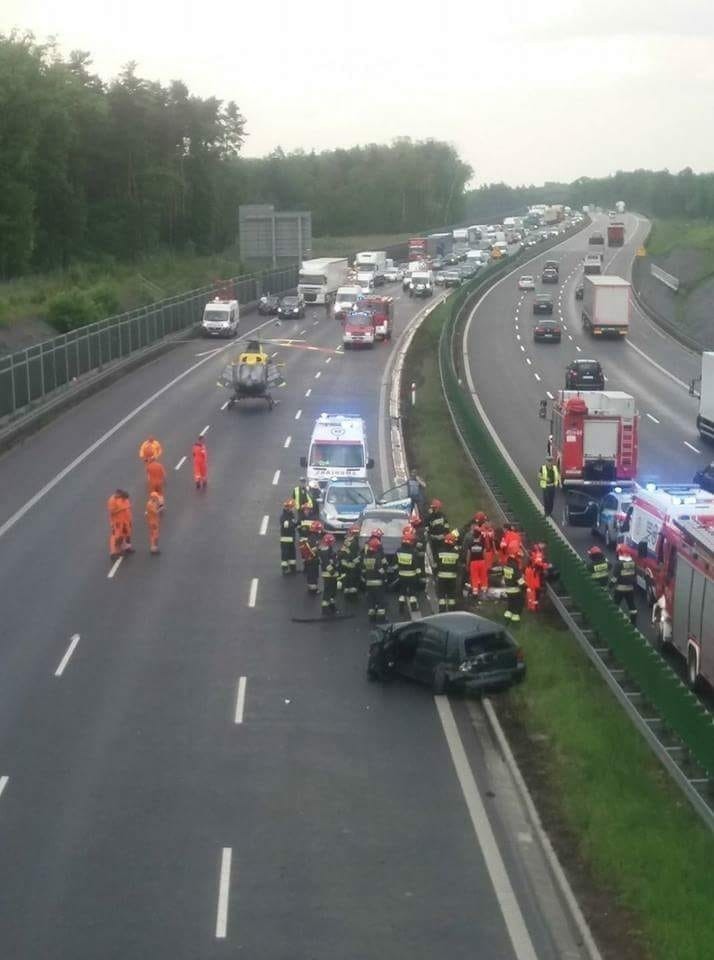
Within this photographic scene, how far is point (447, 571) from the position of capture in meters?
23.0

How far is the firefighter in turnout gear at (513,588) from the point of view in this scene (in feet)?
72.0

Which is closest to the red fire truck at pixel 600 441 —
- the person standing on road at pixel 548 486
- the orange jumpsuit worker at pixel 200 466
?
the person standing on road at pixel 548 486

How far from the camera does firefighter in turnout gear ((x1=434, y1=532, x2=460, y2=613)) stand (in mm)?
22906

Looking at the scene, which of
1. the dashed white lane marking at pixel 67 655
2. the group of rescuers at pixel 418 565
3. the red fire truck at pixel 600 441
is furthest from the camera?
the red fire truck at pixel 600 441

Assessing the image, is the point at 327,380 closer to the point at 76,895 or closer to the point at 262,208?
the point at 76,895


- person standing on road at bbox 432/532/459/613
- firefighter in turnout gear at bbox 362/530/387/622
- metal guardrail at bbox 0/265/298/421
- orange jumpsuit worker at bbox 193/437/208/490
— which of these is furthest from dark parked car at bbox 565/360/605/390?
firefighter in turnout gear at bbox 362/530/387/622

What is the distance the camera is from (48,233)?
310 feet

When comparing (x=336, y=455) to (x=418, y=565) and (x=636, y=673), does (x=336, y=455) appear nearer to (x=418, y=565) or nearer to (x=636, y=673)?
(x=418, y=565)

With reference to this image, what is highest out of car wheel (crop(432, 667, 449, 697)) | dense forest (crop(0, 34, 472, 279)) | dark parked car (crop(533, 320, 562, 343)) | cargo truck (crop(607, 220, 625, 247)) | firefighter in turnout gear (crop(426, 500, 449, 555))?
dense forest (crop(0, 34, 472, 279))

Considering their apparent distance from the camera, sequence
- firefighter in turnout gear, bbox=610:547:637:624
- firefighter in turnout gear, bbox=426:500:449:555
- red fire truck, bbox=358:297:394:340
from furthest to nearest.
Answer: red fire truck, bbox=358:297:394:340, firefighter in turnout gear, bbox=426:500:449:555, firefighter in turnout gear, bbox=610:547:637:624

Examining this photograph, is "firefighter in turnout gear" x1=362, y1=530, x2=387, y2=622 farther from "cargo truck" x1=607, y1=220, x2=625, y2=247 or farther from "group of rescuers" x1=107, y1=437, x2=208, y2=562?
"cargo truck" x1=607, y1=220, x2=625, y2=247

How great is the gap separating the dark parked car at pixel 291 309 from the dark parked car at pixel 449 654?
194 ft

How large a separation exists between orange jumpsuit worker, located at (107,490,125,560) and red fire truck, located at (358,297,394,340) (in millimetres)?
38469

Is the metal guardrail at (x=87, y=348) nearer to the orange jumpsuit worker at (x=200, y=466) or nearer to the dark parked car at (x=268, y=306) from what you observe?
the dark parked car at (x=268, y=306)
